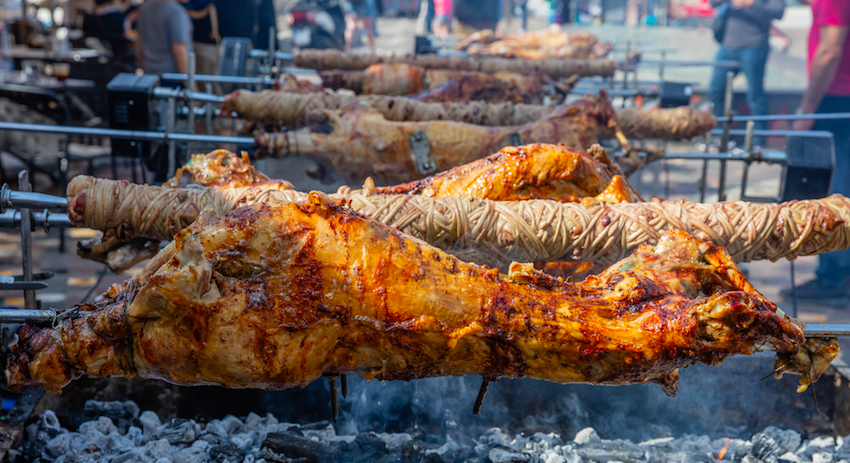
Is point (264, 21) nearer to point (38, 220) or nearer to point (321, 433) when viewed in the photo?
point (38, 220)

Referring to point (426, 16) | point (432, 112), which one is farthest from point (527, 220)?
point (426, 16)

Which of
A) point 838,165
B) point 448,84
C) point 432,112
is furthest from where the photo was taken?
point 838,165

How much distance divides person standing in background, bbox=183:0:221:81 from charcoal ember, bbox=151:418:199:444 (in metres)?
5.82

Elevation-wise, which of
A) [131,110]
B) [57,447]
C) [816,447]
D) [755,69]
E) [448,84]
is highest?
[755,69]

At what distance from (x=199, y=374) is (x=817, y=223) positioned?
7.02 ft

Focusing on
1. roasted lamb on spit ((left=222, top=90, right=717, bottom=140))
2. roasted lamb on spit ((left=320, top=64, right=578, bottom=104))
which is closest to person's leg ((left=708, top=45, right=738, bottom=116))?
roasted lamb on spit ((left=320, top=64, right=578, bottom=104))

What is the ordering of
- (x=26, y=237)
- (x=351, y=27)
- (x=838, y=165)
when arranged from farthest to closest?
1. (x=351, y=27)
2. (x=838, y=165)
3. (x=26, y=237)

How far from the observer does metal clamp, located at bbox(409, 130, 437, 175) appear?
354 cm

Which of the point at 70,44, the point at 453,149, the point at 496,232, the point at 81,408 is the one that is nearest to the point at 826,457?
the point at 496,232

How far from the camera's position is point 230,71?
5.80 m

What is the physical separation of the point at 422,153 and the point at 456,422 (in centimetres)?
148

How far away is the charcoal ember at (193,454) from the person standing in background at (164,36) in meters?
4.93

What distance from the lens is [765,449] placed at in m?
2.65

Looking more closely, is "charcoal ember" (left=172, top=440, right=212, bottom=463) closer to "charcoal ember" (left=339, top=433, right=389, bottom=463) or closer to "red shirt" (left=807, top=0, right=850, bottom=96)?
"charcoal ember" (left=339, top=433, right=389, bottom=463)
